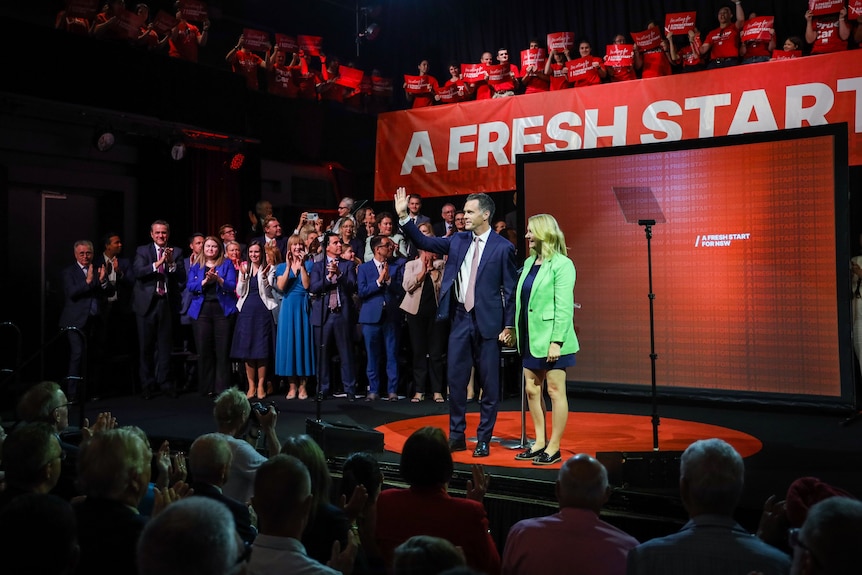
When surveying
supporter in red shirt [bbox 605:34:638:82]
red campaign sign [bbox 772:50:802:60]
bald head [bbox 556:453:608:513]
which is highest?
supporter in red shirt [bbox 605:34:638:82]

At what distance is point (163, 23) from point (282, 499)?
10.4 metres

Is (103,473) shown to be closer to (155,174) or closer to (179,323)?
(179,323)

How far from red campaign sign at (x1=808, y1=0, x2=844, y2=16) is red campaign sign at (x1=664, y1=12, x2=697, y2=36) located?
163cm

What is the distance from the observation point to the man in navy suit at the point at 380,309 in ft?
31.0

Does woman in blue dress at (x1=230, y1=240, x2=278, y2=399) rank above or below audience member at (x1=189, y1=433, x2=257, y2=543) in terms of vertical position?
above

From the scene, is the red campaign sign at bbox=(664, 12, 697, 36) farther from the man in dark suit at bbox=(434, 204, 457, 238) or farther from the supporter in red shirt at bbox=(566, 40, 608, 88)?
the man in dark suit at bbox=(434, 204, 457, 238)

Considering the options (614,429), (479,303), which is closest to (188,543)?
(479,303)

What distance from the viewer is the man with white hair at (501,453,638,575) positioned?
267 cm

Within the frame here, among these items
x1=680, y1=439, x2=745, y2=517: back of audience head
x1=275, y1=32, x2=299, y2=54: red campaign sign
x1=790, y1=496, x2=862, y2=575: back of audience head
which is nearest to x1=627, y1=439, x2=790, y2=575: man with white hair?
x1=680, y1=439, x2=745, y2=517: back of audience head

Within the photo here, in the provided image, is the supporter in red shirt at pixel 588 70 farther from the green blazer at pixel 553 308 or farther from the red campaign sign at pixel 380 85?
the green blazer at pixel 553 308

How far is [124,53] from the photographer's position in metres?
10.1

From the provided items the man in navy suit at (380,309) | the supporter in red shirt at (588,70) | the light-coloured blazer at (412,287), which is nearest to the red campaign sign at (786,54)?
the supporter in red shirt at (588,70)

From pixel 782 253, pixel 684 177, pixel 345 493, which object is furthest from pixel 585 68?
pixel 345 493

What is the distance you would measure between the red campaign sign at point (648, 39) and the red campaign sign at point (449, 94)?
2797 mm
